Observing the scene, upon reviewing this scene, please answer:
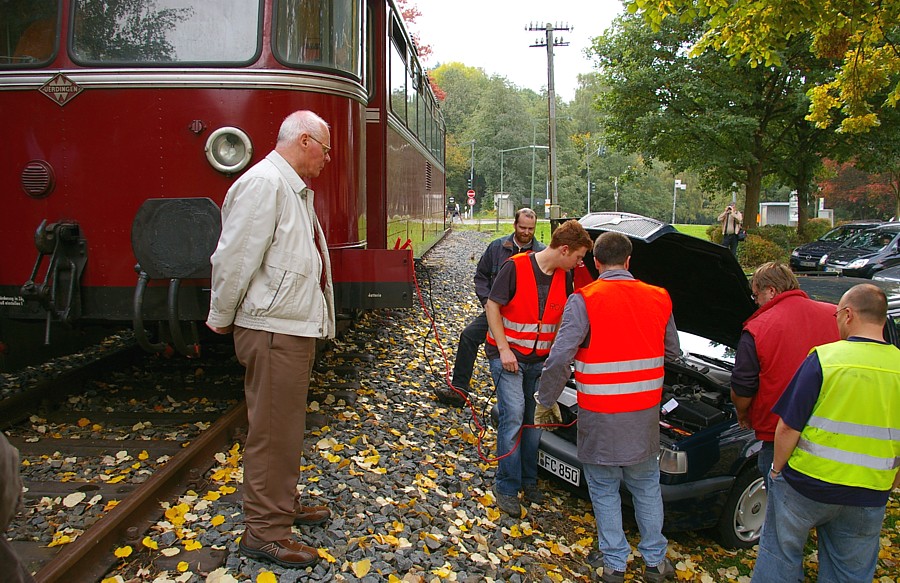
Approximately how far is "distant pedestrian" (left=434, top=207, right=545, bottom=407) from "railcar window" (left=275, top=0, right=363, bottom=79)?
Result: 5.76 ft

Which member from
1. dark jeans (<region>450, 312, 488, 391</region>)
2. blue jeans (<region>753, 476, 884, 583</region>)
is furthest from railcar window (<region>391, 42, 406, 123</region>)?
blue jeans (<region>753, 476, 884, 583</region>)

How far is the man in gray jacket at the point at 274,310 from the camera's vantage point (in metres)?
3.07

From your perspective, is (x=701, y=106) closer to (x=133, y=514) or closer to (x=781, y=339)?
(x=781, y=339)

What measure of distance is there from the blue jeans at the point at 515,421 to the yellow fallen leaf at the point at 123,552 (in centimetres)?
216

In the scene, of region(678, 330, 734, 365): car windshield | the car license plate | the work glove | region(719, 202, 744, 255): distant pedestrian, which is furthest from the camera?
region(719, 202, 744, 255): distant pedestrian

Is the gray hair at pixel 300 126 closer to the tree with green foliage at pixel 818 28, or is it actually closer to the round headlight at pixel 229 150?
the round headlight at pixel 229 150

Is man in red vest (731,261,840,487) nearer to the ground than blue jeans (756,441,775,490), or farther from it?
farther from it

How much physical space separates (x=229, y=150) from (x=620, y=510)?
3439mm

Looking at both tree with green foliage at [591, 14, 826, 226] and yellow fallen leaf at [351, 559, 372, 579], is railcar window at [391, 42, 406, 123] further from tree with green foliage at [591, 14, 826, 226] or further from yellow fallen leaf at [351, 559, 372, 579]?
tree with green foliage at [591, 14, 826, 226]

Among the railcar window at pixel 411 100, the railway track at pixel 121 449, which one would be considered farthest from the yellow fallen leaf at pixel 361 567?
the railcar window at pixel 411 100

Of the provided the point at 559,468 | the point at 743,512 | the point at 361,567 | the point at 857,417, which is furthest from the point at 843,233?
the point at 361,567

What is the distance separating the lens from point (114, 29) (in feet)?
15.4

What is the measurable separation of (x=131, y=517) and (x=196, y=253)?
5.53ft

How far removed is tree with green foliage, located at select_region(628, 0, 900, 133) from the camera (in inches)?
306
